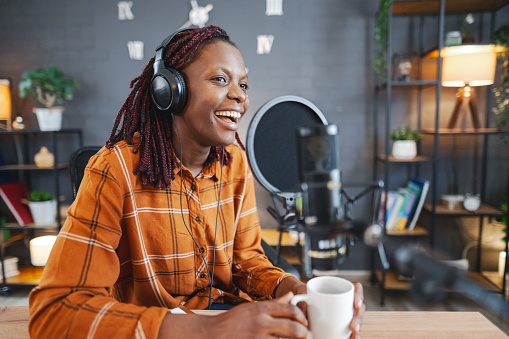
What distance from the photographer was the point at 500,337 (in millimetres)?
708

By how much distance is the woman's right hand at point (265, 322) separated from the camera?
1.98ft

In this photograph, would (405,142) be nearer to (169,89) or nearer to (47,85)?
(169,89)

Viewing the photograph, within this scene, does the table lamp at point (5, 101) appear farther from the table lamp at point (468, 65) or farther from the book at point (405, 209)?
the table lamp at point (468, 65)

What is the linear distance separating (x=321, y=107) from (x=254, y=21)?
821 millimetres

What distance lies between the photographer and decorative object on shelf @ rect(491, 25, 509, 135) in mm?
2176

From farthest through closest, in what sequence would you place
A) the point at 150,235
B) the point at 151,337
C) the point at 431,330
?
the point at 150,235, the point at 431,330, the point at 151,337

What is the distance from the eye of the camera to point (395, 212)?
2.40 metres

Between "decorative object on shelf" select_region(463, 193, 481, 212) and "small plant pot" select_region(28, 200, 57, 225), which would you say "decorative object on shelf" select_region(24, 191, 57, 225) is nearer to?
"small plant pot" select_region(28, 200, 57, 225)

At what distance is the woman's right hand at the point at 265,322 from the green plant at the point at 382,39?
82.7 inches

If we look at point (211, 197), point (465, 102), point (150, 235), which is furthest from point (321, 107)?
point (150, 235)

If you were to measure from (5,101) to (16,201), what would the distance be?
75 cm

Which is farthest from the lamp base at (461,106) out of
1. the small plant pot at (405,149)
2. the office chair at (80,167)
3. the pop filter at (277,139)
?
the office chair at (80,167)

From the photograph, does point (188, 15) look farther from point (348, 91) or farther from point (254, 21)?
point (348, 91)

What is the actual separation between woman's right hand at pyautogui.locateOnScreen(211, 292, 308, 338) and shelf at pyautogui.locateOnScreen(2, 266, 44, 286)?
2415 mm
